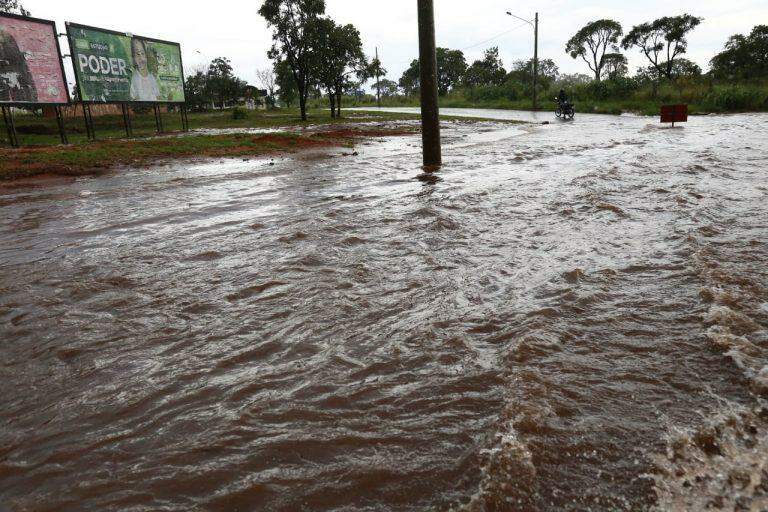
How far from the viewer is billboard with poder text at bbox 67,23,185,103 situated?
16.6 metres

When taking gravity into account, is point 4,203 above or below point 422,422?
above

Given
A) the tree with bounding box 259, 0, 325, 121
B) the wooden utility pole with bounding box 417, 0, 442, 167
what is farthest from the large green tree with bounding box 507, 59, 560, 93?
the wooden utility pole with bounding box 417, 0, 442, 167

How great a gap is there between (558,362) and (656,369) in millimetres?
397

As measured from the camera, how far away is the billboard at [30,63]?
14180 millimetres

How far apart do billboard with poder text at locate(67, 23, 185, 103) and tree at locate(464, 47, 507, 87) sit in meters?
48.6

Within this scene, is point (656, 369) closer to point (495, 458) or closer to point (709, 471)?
point (709, 471)

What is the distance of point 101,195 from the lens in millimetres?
6898

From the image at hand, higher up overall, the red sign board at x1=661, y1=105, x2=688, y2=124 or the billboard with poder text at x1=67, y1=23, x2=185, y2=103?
the billboard with poder text at x1=67, y1=23, x2=185, y2=103

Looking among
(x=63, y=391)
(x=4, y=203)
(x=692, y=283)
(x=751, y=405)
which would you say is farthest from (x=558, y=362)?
(x=4, y=203)

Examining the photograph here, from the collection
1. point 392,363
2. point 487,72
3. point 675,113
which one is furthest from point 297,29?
point 487,72

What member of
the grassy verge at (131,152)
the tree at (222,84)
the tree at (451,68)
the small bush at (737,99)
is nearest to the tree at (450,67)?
the tree at (451,68)

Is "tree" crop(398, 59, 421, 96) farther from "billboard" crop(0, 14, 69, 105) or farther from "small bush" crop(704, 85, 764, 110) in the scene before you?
"billboard" crop(0, 14, 69, 105)

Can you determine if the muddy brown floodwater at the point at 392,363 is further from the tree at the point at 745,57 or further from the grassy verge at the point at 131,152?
the tree at the point at 745,57

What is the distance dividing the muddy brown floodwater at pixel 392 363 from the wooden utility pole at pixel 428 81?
4.19 meters
